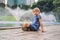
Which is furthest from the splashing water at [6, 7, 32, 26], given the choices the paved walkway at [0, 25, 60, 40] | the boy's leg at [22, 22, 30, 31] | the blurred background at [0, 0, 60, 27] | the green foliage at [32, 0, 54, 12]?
the paved walkway at [0, 25, 60, 40]

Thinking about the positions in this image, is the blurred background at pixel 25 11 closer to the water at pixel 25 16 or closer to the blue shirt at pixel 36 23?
the water at pixel 25 16

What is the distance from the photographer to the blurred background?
479cm

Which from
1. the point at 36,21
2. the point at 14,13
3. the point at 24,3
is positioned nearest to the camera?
the point at 36,21

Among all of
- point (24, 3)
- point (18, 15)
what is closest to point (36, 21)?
point (24, 3)

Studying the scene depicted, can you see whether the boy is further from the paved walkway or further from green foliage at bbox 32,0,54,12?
green foliage at bbox 32,0,54,12

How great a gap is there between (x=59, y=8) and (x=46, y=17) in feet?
1.36

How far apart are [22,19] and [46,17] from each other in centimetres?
65

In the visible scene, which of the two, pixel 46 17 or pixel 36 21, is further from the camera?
pixel 46 17

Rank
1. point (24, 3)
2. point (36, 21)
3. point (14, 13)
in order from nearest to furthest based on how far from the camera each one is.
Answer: point (36, 21) → point (24, 3) → point (14, 13)

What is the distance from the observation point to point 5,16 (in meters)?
4.89

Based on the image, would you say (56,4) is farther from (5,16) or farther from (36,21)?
(36,21)

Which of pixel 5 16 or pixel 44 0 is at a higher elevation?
pixel 44 0

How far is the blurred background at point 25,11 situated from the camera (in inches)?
189

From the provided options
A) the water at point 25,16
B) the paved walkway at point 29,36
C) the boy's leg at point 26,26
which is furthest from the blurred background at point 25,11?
the paved walkway at point 29,36
